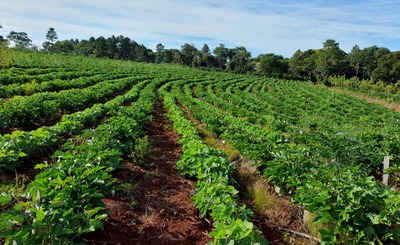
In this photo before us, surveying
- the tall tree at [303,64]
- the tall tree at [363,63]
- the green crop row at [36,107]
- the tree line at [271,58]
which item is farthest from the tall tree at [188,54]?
the green crop row at [36,107]

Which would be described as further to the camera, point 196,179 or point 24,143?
point 196,179

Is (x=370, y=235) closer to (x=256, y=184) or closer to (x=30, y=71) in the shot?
(x=256, y=184)

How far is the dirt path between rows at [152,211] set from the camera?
395 cm

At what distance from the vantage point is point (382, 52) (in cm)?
9638

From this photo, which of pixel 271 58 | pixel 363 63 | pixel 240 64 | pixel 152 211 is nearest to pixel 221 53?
pixel 240 64

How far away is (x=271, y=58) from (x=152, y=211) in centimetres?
8453

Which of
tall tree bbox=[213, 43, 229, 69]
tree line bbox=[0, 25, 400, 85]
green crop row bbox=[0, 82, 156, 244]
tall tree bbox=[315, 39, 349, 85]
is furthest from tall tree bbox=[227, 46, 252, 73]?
green crop row bbox=[0, 82, 156, 244]

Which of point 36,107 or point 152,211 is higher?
point 36,107

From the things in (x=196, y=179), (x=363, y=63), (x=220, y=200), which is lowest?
(x=196, y=179)

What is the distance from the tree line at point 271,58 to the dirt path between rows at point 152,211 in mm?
67320

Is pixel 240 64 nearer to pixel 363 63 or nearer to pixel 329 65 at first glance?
pixel 329 65

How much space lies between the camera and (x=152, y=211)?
469 cm

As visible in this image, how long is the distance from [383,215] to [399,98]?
4260 centimetres

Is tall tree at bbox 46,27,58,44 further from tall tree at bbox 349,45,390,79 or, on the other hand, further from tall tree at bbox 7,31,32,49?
tall tree at bbox 349,45,390,79
